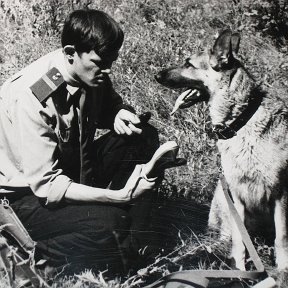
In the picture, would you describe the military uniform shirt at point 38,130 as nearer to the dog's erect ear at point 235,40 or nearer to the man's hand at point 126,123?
the man's hand at point 126,123

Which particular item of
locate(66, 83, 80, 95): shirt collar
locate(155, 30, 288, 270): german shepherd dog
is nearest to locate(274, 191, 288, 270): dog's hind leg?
locate(155, 30, 288, 270): german shepherd dog

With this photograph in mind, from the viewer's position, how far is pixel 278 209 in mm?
2877

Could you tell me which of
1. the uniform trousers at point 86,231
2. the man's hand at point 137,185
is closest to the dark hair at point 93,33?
the man's hand at point 137,185

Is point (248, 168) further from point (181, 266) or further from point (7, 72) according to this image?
point (7, 72)

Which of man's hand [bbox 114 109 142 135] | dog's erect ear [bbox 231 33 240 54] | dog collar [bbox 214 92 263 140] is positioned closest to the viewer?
man's hand [bbox 114 109 142 135]

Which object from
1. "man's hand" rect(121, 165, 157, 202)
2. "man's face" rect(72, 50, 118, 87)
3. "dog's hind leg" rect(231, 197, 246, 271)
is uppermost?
"man's face" rect(72, 50, 118, 87)

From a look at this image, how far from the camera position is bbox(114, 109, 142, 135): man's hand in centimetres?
261

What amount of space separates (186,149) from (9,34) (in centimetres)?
172

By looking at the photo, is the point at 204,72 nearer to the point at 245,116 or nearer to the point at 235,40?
the point at 235,40

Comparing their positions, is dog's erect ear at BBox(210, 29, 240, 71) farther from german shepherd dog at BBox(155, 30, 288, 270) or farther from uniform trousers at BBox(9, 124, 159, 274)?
uniform trousers at BBox(9, 124, 159, 274)

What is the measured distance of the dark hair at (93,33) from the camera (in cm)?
220

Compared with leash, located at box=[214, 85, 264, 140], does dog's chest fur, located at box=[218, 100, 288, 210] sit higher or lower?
lower

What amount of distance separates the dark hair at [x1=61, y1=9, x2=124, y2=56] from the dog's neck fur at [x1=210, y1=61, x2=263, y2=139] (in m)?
1.01

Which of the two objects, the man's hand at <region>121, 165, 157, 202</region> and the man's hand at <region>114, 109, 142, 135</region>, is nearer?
the man's hand at <region>121, 165, 157, 202</region>
